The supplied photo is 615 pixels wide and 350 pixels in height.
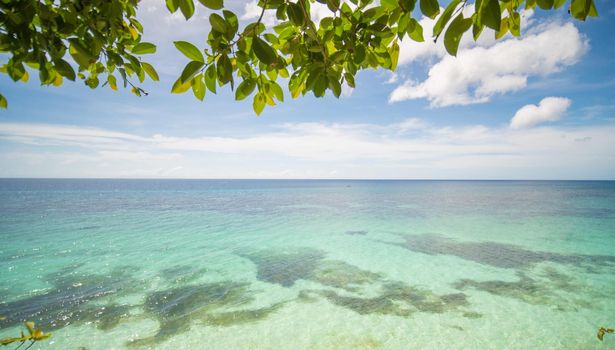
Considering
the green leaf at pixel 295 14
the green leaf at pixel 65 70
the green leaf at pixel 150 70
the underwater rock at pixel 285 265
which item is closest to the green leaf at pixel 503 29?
the green leaf at pixel 295 14

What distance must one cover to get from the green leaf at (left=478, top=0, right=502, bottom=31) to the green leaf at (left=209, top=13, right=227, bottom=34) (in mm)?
790

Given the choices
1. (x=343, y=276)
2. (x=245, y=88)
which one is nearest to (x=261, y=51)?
(x=245, y=88)

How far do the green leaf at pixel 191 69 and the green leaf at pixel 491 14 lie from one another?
0.82 metres

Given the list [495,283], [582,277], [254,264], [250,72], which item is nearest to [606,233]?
[582,277]

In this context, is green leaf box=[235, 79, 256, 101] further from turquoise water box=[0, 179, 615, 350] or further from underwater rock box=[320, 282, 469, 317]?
underwater rock box=[320, 282, 469, 317]

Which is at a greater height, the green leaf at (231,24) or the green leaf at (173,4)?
the green leaf at (173,4)

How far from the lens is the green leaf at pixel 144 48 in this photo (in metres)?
1.29

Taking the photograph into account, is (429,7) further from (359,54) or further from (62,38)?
(62,38)

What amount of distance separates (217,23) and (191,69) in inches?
8.4

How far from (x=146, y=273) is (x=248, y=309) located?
626cm

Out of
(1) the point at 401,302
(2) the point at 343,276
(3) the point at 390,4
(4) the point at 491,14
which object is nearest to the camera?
(4) the point at 491,14

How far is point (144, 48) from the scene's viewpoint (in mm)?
1306

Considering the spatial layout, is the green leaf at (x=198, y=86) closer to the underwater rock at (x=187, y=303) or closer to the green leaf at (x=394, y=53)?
the green leaf at (x=394, y=53)

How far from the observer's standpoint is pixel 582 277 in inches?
481
